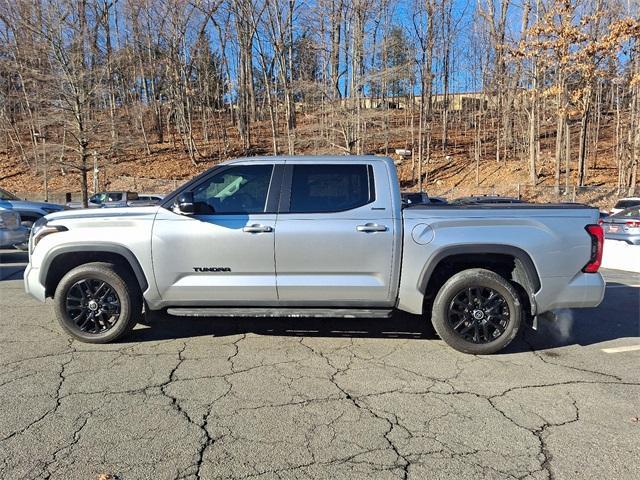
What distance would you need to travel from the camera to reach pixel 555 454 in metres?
3.09

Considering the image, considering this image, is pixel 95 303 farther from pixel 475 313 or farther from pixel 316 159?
pixel 475 313

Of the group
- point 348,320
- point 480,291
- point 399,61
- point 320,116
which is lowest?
point 348,320

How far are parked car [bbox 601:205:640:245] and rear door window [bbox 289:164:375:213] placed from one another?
929 centimetres

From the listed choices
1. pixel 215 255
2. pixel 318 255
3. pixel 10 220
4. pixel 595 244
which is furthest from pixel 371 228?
pixel 10 220

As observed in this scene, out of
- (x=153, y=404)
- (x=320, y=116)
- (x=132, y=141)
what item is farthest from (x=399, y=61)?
(x=153, y=404)

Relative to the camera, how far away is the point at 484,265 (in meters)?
5.02

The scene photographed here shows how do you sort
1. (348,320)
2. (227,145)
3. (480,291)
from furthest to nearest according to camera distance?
(227,145), (348,320), (480,291)

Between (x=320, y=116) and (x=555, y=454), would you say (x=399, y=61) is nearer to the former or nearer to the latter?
(x=320, y=116)

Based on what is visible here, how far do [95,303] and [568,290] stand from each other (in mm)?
4575

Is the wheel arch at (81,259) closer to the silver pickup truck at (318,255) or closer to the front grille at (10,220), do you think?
the silver pickup truck at (318,255)

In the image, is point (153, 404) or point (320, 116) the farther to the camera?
point (320, 116)

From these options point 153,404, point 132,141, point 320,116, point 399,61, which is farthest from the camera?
point 399,61

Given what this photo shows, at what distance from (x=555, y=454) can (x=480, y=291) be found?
6.23ft

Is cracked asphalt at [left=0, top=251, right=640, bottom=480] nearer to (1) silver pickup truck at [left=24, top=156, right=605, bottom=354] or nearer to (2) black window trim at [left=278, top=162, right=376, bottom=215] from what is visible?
(1) silver pickup truck at [left=24, top=156, right=605, bottom=354]
